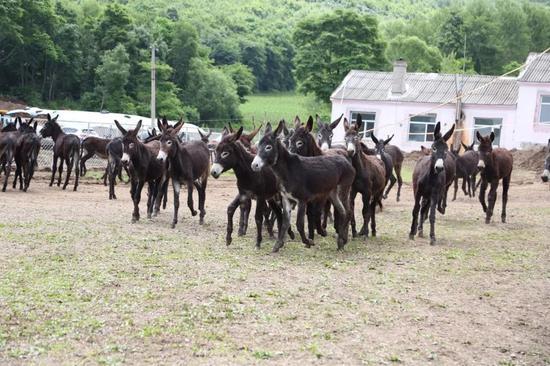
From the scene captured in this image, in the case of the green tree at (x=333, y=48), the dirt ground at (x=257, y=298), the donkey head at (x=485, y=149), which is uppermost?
the green tree at (x=333, y=48)

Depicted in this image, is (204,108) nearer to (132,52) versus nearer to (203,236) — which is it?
(132,52)

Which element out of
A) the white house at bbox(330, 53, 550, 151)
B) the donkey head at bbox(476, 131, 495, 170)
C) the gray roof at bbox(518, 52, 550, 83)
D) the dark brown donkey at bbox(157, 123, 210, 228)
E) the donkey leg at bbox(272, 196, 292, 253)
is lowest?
the donkey leg at bbox(272, 196, 292, 253)

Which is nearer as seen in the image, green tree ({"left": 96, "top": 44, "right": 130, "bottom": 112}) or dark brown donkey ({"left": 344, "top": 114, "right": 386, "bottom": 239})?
dark brown donkey ({"left": 344, "top": 114, "right": 386, "bottom": 239})

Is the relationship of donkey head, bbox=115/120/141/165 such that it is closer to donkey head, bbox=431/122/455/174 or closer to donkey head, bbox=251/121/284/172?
donkey head, bbox=251/121/284/172

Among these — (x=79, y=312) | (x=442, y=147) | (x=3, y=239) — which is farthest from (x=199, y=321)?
(x=442, y=147)

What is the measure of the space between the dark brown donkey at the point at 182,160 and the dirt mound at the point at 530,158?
81.9 feet

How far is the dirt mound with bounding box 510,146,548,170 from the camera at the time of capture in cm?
3809

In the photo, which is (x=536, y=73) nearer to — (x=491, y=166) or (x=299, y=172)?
(x=491, y=166)

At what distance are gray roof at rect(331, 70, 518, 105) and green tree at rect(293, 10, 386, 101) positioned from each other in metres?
15.2

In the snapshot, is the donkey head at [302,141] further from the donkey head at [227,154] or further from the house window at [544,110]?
the house window at [544,110]

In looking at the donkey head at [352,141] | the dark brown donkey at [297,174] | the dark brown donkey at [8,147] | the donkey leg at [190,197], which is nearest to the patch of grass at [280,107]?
the dark brown donkey at [8,147]

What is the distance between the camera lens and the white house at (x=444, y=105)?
44344 mm

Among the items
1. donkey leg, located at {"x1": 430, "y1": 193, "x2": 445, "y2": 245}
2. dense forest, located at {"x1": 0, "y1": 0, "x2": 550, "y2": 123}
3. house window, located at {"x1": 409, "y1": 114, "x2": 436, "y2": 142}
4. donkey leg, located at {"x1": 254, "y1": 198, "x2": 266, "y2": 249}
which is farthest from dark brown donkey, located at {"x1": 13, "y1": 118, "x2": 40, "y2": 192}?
dense forest, located at {"x1": 0, "y1": 0, "x2": 550, "y2": 123}

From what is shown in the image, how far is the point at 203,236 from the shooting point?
14.3 metres
